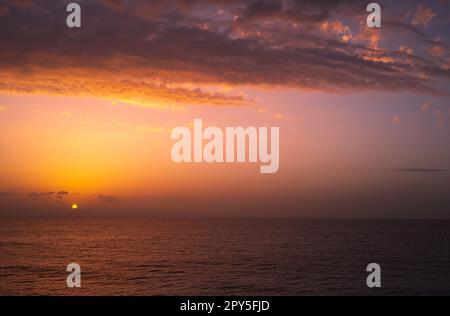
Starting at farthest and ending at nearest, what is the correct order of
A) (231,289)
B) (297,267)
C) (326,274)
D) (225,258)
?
1. (225,258)
2. (297,267)
3. (326,274)
4. (231,289)

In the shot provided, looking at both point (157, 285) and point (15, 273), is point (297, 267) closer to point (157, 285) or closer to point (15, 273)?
point (157, 285)

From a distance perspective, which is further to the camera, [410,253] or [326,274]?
[410,253]
